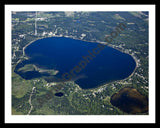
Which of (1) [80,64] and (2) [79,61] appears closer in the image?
(1) [80,64]

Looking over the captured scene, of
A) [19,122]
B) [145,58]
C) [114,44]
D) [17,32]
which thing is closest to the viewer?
[19,122]

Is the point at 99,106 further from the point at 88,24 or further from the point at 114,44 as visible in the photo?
the point at 88,24

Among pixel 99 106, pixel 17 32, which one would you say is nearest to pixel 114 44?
pixel 99 106

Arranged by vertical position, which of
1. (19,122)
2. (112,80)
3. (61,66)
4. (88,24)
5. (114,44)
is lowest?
(19,122)

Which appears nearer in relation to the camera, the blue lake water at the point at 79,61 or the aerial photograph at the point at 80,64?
the aerial photograph at the point at 80,64

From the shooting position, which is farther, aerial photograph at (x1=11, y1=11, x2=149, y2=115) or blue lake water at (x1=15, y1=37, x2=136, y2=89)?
blue lake water at (x1=15, y1=37, x2=136, y2=89)

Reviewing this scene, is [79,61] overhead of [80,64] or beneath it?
overhead
